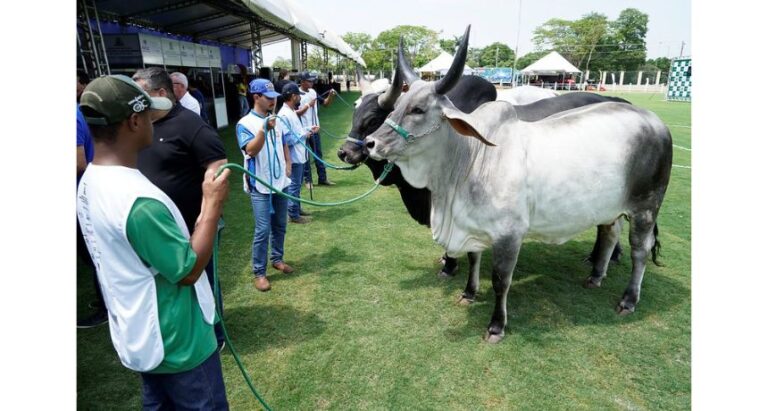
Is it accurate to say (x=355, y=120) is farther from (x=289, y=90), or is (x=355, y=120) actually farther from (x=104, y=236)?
(x=104, y=236)

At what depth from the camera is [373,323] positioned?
147 inches

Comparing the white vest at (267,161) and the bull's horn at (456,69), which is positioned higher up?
the bull's horn at (456,69)

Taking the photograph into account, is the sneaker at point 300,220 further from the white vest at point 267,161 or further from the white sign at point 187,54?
the white sign at point 187,54

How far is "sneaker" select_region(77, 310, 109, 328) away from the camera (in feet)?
11.7

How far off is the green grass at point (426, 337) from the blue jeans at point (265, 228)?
0.26 metres

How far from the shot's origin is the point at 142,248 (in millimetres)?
1399

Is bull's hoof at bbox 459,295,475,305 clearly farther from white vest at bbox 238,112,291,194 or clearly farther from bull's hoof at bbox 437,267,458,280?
white vest at bbox 238,112,291,194

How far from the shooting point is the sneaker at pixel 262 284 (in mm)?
4199

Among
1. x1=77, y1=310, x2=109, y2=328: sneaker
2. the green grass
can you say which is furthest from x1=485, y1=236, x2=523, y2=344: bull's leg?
x1=77, y1=310, x2=109, y2=328: sneaker

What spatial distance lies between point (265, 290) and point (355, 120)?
1878 mm

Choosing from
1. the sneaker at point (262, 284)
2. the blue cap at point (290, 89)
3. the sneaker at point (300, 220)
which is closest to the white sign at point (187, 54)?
the sneaker at point (300, 220)

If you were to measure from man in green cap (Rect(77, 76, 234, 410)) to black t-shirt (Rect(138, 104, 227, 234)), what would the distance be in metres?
1.10

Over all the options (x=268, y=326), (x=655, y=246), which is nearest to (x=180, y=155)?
(x=268, y=326)

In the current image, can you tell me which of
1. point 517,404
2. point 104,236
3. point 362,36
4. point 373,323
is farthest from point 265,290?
point 362,36
